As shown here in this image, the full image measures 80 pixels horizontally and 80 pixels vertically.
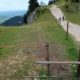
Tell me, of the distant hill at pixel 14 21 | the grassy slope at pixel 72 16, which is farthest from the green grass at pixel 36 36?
the distant hill at pixel 14 21

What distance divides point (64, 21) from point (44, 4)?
6026mm

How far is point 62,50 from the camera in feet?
43.8

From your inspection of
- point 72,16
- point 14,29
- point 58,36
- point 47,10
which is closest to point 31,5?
point 47,10

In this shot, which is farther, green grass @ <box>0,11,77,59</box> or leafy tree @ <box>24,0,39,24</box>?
leafy tree @ <box>24,0,39,24</box>

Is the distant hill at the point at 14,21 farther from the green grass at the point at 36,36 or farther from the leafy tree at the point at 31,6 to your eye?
the green grass at the point at 36,36

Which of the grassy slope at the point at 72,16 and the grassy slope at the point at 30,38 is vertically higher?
the grassy slope at the point at 72,16

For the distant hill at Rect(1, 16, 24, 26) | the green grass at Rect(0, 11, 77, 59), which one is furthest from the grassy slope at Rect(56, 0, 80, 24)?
the distant hill at Rect(1, 16, 24, 26)

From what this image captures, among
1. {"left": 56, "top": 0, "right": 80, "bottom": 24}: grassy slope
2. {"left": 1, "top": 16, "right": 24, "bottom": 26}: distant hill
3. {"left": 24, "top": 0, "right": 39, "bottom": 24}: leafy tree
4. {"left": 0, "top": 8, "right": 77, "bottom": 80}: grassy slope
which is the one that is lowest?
{"left": 0, "top": 8, "right": 77, "bottom": 80}: grassy slope

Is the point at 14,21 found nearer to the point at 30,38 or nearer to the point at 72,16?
the point at 72,16

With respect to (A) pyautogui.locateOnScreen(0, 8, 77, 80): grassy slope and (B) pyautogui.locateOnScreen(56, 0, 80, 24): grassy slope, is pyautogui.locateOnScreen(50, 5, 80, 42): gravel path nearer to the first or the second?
(B) pyautogui.locateOnScreen(56, 0, 80, 24): grassy slope

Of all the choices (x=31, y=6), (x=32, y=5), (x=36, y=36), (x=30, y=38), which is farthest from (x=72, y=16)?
(x=30, y=38)

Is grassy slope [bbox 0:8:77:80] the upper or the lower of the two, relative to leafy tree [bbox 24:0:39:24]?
lower

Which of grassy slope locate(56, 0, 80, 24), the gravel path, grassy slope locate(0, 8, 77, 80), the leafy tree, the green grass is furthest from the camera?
the leafy tree

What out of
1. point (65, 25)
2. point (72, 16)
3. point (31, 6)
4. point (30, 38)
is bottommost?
point (30, 38)
